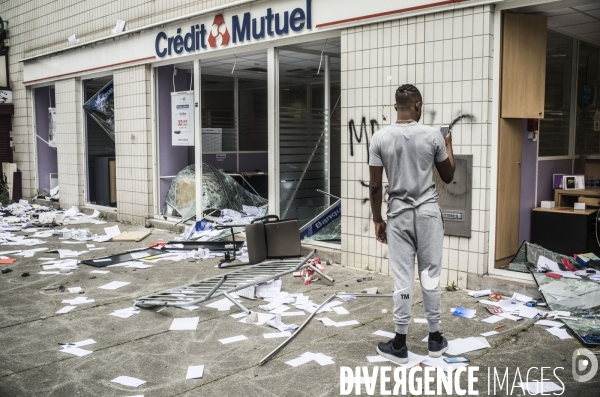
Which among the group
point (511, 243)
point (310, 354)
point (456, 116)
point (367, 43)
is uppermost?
point (367, 43)

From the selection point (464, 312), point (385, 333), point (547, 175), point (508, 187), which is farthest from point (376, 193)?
point (547, 175)

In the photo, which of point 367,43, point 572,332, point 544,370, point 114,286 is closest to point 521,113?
point 367,43

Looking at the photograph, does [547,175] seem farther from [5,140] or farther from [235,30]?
[5,140]

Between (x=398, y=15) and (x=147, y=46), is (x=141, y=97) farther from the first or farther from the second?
(x=398, y=15)

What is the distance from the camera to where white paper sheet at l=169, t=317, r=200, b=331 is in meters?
5.27

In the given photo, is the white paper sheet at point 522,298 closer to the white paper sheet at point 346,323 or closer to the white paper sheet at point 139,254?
the white paper sheet at point 346,323

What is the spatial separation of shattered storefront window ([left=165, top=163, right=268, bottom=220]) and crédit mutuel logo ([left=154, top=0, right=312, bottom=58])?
2146 mm

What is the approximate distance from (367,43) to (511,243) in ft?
9.41

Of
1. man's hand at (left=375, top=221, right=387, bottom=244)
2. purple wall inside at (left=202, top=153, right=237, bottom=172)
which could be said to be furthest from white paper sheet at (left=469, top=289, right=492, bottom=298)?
purple wall inside at (left=202, top=153, right=237, bottom=172)

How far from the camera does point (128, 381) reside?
415 centimetres

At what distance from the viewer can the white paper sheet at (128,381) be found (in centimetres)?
410

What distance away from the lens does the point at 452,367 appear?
4.27 meters

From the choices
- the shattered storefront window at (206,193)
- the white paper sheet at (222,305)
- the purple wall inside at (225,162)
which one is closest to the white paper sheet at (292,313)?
the white paper sheet at (222,305)

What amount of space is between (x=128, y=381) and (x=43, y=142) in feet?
39.7
